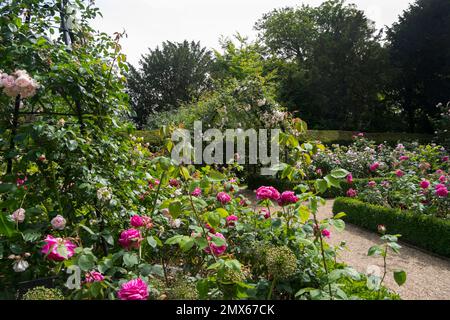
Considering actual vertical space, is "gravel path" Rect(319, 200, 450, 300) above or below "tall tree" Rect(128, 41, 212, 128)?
below

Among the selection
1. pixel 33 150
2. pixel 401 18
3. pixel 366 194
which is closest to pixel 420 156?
pixel 366 194

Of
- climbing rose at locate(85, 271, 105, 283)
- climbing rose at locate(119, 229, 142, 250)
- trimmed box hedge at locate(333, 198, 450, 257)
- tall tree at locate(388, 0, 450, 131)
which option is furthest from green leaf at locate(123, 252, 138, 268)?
tall tree at locate(388, 0, 450, 131)

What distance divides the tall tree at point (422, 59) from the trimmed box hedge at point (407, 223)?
15.4m

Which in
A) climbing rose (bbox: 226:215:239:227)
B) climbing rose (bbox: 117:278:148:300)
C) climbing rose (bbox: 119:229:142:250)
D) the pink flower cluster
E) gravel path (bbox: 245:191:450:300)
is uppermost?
the pink flower cluster

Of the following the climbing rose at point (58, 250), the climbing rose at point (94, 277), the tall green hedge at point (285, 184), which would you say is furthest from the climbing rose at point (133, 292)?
the tall green hedge at point (285, 184)

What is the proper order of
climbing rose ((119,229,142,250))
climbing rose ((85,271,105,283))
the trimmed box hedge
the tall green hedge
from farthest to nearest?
the tall green hedge
the trimmed box hedge
climbing rose ((119,229,142,250))
climbing rose ((85,271,105,283))

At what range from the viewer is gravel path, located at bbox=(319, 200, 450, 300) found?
3432 millimetres

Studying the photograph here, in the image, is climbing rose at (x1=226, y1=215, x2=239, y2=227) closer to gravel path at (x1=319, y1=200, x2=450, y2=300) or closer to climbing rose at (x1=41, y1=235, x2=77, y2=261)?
gravel path at (x1=319, y1=200, x2=450, y2=300)

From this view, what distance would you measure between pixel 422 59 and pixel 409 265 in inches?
714

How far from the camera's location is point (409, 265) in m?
4.12

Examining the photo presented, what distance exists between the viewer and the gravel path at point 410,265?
Answer: 343cm

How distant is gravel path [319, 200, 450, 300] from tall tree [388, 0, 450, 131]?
16212mm

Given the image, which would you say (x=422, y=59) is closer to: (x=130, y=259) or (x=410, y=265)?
(x=410, y=265)

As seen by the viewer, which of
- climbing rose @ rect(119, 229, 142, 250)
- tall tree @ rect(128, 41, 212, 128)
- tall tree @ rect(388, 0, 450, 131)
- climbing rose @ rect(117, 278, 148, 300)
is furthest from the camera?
tall tree @ rect(128, 41, 212, 128)
